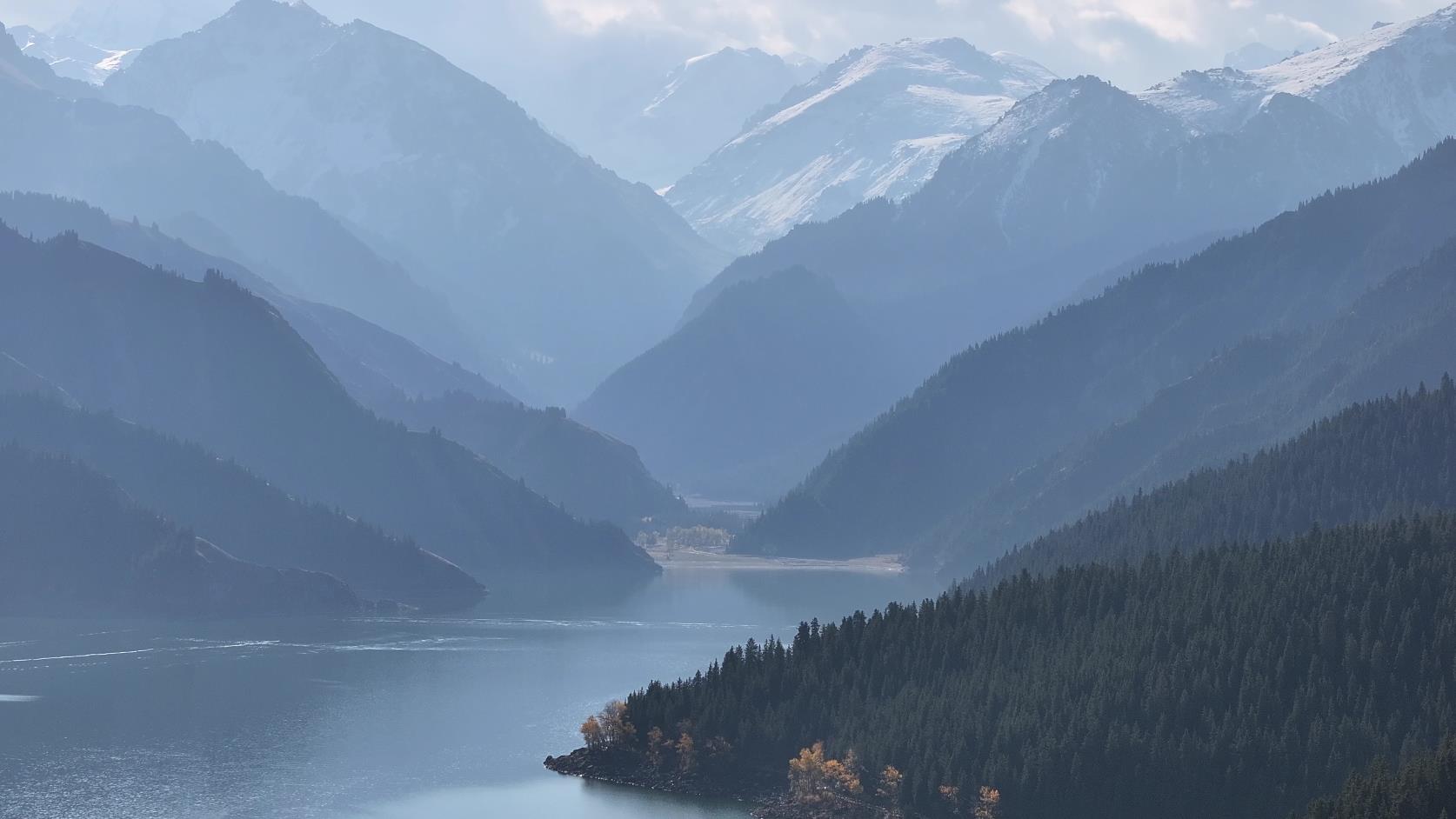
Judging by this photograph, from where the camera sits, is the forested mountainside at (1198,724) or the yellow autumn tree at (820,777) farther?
the yellow autumn tree at (820,777)

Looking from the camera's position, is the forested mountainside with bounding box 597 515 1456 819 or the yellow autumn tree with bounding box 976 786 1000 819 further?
the yellow autumn tree with bounding box 976 786 1000 819

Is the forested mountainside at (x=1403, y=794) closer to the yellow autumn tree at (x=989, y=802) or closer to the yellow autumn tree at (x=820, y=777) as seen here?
the yellow autumn tree at (x=989, y=802)

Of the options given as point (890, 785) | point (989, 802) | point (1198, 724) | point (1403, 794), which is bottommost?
point (989, 802)

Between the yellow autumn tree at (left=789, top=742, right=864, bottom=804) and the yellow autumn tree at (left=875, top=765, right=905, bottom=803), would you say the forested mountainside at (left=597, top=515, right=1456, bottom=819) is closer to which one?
the yellow autumn tree at (left=875, top=765, right=905, bottom=803)

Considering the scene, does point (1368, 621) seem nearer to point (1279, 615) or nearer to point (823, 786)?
point (1279, 615)

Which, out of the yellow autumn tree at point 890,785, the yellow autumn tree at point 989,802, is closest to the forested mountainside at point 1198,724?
the yellow autumn tree at point 890,785

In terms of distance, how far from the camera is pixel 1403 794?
514 ft

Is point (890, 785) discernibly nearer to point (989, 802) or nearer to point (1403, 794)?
point (989, 802)

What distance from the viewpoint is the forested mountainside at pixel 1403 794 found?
155875mm

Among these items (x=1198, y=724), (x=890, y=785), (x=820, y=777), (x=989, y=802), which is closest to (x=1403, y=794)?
(x=1198, y=724)

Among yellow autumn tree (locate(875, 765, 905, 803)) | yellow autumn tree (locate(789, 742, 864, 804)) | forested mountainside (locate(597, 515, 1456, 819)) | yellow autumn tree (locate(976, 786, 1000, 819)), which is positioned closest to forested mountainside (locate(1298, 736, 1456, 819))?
forested mountainside (locate(597, 515, 1456, 819))

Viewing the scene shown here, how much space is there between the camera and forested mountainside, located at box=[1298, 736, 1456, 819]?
156m

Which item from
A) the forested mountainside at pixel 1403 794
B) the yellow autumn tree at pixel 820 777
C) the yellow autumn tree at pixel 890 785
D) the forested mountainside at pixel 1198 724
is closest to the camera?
the forested mountainside at pixel 1403 794

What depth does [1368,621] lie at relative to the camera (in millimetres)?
196625
